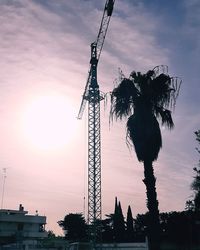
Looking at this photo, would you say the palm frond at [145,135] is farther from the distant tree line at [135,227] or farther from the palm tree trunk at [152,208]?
the distant tree line at [135,227]

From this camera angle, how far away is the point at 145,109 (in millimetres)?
25578

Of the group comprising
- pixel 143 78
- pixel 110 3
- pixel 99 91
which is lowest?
pixel 143 78

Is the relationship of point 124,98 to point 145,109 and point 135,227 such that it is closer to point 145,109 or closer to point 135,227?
point 145,109

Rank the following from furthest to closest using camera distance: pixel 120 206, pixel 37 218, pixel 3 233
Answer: pixel 120 206 → pixel 37 218 → pixel 3 233

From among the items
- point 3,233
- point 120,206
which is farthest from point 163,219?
point 3,233

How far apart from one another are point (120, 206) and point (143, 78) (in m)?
86.6

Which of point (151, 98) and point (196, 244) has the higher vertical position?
point (151, 98)

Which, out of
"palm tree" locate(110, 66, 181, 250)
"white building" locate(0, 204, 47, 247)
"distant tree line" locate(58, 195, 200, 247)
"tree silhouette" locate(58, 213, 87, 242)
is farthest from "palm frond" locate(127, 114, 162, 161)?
"tree silhouette" locate(58, 213, 87, 242)

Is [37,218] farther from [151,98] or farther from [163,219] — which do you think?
[151,98]

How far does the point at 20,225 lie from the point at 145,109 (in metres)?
58.1

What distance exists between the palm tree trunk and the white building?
52.0 m

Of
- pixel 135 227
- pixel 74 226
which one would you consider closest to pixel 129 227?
pixel 135 227

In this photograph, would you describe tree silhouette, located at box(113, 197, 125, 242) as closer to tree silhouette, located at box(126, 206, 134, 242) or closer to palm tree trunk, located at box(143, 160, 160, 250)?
tree silhouette, located at box(126, 206, 134, 242)

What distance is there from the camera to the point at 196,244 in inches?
2522
